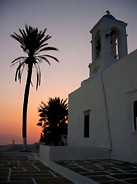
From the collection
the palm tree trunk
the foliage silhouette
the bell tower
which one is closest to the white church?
the bell tower

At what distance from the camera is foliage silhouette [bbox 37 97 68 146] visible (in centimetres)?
2298

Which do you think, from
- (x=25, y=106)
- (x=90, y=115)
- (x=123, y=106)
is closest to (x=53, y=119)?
(x=25, y=106)

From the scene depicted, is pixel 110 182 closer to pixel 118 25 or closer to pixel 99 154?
pixel 99 154

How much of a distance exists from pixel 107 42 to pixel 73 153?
7.37m

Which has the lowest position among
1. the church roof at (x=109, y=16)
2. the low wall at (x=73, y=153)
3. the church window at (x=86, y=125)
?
the low wall at (x=73, y=153)

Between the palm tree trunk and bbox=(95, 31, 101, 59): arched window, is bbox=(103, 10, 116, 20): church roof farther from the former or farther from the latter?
the palm tree trunk

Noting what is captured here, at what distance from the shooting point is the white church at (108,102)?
7.57 metres

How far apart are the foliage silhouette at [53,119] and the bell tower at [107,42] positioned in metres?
11.3

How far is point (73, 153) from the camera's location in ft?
25.9

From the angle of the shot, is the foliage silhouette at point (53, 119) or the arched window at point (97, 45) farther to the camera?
the foliage silhouette at point (53, 119)

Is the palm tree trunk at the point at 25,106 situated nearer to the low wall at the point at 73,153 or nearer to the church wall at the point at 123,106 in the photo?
the low wall at the point at 73,153

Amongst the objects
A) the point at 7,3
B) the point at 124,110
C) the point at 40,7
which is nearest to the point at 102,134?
the point at 124,110

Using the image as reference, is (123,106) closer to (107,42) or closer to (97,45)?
(107,42)

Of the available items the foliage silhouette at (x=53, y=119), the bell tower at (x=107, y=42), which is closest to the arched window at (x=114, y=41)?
the bell tower at (x=107, y=42)
